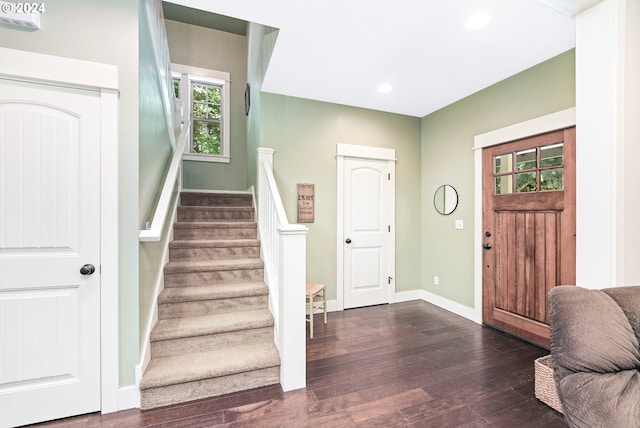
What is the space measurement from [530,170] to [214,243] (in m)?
3.26

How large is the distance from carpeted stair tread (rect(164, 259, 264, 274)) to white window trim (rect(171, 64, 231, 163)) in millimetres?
2714

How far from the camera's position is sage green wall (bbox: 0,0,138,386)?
1.75m

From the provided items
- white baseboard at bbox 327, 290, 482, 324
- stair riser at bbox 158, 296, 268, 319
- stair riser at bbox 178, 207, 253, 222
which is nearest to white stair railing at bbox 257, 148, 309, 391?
stair riser at bbox 158, 296, 268, 319

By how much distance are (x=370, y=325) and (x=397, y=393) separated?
1203mm

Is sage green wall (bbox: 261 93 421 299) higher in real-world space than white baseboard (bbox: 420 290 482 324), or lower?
higher

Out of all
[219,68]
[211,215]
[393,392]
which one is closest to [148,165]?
[211,215]

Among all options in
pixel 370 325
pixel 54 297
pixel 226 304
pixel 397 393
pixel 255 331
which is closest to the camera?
pixel 54 297

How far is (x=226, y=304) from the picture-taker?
8.21 ft

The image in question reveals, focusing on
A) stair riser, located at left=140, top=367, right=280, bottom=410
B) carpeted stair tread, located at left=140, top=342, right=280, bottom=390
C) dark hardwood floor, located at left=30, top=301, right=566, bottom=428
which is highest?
carpeted stair tread, located at left=140, top=342, right=280, bottom=390

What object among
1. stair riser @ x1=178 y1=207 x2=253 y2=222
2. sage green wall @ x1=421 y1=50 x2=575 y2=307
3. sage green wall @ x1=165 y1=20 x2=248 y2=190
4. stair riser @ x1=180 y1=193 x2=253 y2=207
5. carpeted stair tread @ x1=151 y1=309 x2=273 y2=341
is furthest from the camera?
sage green wall @ x1=165 y1=20 x2=248 y2=190

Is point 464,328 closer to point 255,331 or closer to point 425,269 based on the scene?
point 425,269

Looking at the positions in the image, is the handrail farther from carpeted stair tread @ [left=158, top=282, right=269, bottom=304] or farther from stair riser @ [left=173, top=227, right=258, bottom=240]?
Result: stair riser @ [left=173, top=227, right=258, bottom=240]

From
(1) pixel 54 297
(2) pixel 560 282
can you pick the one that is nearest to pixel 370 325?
(2) pixel 560 282

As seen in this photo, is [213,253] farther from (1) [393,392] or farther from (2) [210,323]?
(1) [393,392]
